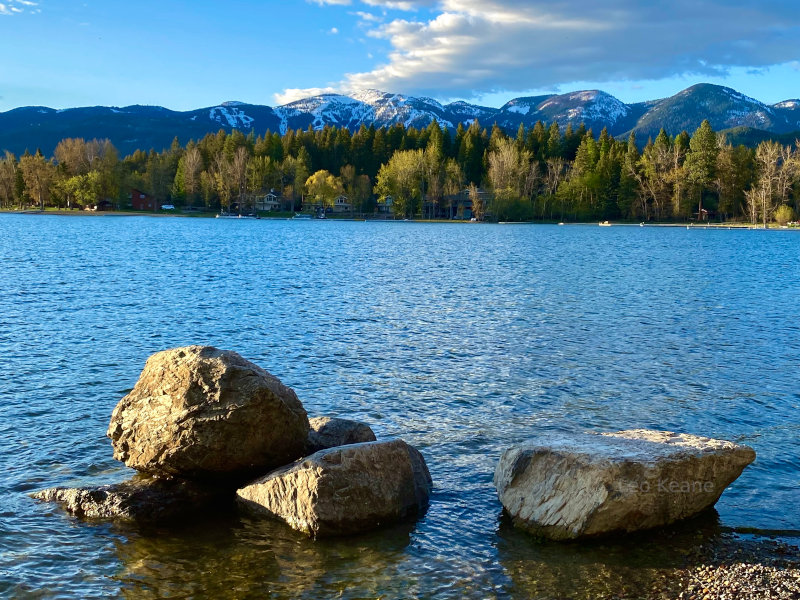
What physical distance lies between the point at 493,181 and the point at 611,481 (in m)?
171

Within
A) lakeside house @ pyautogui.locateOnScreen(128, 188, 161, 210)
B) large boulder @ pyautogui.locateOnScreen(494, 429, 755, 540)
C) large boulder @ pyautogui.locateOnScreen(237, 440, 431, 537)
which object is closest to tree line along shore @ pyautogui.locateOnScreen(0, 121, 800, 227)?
lakeside house @ pyautogui.locateOnScreen(128, 188, 161, 210)

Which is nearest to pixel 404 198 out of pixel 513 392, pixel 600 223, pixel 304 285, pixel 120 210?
pixel 600 223

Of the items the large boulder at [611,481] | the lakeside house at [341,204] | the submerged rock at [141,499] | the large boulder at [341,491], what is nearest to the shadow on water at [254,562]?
the large boulder at [341,491]

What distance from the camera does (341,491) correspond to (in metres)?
11.0

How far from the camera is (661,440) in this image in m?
11.9

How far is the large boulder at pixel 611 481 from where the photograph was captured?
34.5 ft

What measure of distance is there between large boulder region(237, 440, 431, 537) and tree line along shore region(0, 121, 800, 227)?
163 meters

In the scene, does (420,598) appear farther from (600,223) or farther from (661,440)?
(600,223)

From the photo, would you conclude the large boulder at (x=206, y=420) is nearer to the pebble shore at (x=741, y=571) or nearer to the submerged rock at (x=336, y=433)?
the submerged rock at (x=336, y=433)

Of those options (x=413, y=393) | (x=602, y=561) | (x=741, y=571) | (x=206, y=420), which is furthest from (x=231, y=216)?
(x=741, y=571)

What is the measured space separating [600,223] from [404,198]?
5208cm

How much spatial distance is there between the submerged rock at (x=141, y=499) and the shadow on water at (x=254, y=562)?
382mm

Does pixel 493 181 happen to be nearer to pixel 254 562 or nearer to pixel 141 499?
pixel 141 499

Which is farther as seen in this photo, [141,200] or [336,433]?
[141,200]
